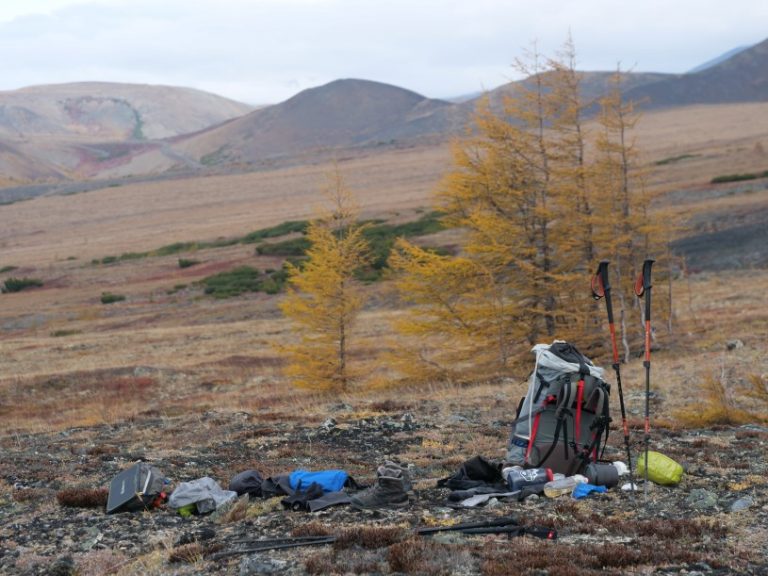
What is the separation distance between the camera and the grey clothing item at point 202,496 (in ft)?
31.3

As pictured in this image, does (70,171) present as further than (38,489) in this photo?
Yes

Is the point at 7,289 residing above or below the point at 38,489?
below

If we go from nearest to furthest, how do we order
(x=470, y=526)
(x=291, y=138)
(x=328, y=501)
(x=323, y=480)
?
(x=470, y=526), (x=328, y=501), (x=323, y=480), (x=291, y=138)

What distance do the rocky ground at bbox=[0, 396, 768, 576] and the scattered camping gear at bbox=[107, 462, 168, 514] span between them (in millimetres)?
163

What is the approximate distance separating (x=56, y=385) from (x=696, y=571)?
24.5 metres

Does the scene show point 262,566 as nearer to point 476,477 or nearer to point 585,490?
point 476,477


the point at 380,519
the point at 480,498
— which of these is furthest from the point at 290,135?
the point at 380,519

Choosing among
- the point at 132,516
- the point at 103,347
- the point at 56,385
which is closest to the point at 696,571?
the point at 132,516

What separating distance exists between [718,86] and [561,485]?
158 meters

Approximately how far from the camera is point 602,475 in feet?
31.8

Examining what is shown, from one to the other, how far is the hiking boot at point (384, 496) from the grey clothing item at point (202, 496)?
1.41m

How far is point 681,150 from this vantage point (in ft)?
295

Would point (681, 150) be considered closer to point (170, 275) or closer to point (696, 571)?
point (170, 275)

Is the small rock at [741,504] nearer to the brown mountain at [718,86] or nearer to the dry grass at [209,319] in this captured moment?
the dry grass at [209,319]
